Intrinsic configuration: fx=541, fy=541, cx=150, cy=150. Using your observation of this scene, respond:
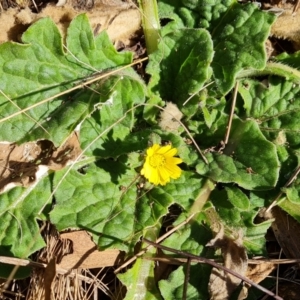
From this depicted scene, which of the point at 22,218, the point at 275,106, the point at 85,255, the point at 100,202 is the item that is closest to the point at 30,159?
the point at 22,218

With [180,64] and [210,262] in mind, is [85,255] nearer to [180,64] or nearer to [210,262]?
[210,262]

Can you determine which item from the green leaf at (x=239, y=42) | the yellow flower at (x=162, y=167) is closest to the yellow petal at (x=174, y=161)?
the yellow flower at (x=162, y=167)

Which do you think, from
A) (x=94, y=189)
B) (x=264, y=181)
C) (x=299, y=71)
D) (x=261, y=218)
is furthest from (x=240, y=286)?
(x=299, y=71)

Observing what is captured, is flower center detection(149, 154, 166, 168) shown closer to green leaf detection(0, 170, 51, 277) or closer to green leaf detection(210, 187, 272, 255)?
green leaf detection(210, 187, 272, 255)

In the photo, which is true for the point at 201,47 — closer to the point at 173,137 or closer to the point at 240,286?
the point at 173,137

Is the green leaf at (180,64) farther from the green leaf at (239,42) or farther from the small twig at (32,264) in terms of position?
the small twig at (32,264)

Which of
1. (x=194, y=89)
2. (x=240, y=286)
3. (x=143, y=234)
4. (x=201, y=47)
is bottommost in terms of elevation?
(x=240, y=286)
